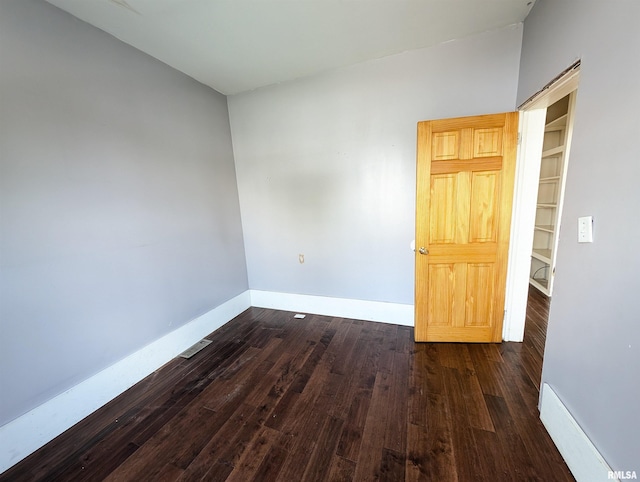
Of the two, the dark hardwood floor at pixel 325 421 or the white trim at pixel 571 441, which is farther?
the dark hardwood floor at pixel 325 421

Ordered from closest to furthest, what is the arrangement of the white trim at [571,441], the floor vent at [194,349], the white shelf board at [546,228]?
1. the white trim at [571,441]
2. the floor vent at [194,349]
3. the white shelf board at [546,228]

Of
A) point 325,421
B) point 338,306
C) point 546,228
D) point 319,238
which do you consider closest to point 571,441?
point 325,421

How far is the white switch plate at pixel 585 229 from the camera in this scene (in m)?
1.09

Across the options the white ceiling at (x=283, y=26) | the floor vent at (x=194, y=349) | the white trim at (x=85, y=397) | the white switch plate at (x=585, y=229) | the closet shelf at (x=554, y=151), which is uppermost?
the white ceiling at (x=283, y=26)

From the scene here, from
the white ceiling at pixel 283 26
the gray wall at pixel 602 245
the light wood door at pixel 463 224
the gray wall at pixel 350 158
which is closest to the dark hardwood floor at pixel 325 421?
the light wood door at pixel 463 224

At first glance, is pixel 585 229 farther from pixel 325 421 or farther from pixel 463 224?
pixel 325 421

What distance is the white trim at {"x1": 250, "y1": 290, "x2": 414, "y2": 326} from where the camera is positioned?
8.53 feet

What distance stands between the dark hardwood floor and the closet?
5.20 feet

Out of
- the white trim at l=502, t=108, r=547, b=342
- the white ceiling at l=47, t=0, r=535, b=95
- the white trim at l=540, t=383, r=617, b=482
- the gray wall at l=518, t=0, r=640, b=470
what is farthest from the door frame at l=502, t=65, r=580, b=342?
the white trim at l=540, t=383, r=617, b=482

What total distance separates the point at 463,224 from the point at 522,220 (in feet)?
1.59

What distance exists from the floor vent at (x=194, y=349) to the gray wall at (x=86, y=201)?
0.96 feet

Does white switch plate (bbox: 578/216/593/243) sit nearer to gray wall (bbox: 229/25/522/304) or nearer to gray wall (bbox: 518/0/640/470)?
gray wall (bbox: 518/0/640/470)

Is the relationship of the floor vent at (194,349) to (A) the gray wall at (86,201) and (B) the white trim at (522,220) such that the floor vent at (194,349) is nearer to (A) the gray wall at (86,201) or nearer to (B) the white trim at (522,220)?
(A) the gray wall at (86,201)

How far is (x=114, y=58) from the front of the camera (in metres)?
1.79
